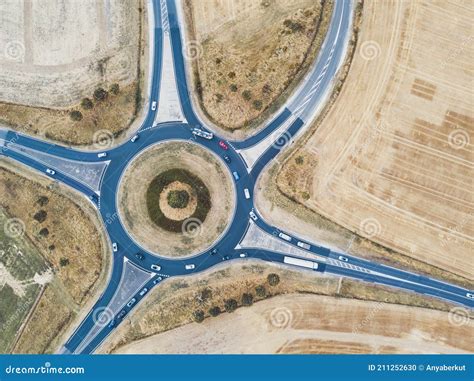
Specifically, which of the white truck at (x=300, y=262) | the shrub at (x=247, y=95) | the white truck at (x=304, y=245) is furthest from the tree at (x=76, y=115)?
the white truck at (x=304, y=245)

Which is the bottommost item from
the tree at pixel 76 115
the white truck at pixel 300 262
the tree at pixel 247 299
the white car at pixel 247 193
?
the tree at pixel 247 299

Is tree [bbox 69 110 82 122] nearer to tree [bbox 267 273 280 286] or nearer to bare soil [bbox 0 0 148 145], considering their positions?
bare soil [bbox 0 0 148 145]

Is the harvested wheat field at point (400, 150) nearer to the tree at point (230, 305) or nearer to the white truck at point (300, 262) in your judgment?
the white truck at point (300, 262)

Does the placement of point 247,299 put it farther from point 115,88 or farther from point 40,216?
point 115,88

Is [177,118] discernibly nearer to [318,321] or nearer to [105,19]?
[105,19]
